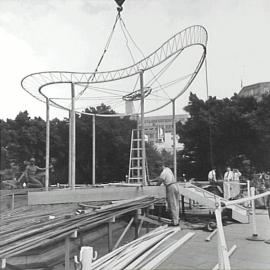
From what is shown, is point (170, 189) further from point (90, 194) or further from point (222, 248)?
point (222, 248)

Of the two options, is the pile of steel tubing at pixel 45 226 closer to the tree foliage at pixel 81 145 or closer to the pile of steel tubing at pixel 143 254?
the pile of steel tubing at pixel 143 254

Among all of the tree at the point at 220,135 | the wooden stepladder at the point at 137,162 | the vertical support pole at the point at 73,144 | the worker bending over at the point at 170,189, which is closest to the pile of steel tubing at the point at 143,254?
the worker bending over at the point at 170,189

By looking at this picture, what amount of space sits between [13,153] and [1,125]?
2705 mm

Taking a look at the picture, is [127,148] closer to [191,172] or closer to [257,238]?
[191,172]

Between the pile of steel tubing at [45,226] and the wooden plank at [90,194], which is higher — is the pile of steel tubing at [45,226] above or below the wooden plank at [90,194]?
below

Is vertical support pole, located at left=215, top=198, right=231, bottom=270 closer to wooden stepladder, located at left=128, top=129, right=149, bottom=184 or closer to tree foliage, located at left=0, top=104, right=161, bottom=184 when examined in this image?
wooden stepladder, located at left=128, top=129, right=149, bottom=184

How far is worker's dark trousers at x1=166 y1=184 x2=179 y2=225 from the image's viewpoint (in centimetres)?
818

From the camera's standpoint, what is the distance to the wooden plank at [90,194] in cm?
762

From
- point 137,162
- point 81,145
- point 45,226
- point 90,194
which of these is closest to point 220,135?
point 137,162

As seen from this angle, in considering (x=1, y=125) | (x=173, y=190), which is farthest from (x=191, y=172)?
(x=173, y=190)

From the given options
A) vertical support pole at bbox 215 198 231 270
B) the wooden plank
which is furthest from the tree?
vertical support pole at bbox 215 198 231 270

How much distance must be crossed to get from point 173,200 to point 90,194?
169 cm

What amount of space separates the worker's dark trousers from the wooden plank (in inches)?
26.8

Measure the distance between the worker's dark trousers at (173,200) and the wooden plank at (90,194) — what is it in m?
0.68
